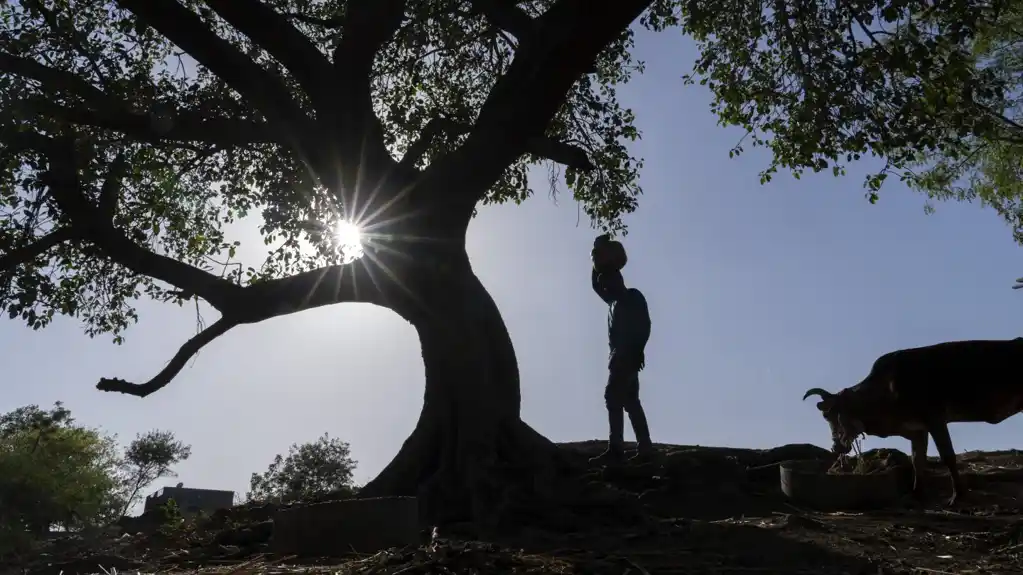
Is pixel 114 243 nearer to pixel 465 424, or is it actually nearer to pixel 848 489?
pixel 465 424

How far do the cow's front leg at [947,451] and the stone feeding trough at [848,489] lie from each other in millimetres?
476

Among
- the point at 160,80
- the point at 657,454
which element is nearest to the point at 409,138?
the point at 160,80

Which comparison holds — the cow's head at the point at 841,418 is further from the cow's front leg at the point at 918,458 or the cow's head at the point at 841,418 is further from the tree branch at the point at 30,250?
the tree branch at the point at 30,250

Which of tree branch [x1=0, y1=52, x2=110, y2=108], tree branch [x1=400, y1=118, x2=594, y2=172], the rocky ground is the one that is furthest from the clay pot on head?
tree branch [x1=0, y1=52, x2=110, y2=108]

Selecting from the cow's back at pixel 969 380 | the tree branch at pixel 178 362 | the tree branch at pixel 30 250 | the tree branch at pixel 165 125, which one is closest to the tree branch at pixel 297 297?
the tree branch at pixel 178 362

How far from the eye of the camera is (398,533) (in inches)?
219

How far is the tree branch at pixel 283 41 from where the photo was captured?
8445 mm

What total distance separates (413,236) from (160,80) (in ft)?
22.1

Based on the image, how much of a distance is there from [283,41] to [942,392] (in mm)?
8188

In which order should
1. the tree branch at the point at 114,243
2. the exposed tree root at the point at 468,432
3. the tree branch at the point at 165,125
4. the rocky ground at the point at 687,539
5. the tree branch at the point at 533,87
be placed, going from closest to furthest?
1. the rocky ground at the point at 687,539
2. the tree branch at the point at 533,87
3. the exposed tree root at the point at 468,432
4. the tree branch at the point at 165,125
5. the tree branch at the point at 114,243

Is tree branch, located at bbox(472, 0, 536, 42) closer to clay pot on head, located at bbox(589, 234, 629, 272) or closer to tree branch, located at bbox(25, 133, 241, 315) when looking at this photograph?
clay pot on head, located at bbox(589, 234, 629, 272)

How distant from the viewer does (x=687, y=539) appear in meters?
5.39

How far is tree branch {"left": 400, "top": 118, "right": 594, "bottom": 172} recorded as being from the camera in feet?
31.9

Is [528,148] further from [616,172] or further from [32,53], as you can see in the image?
[32,53]
